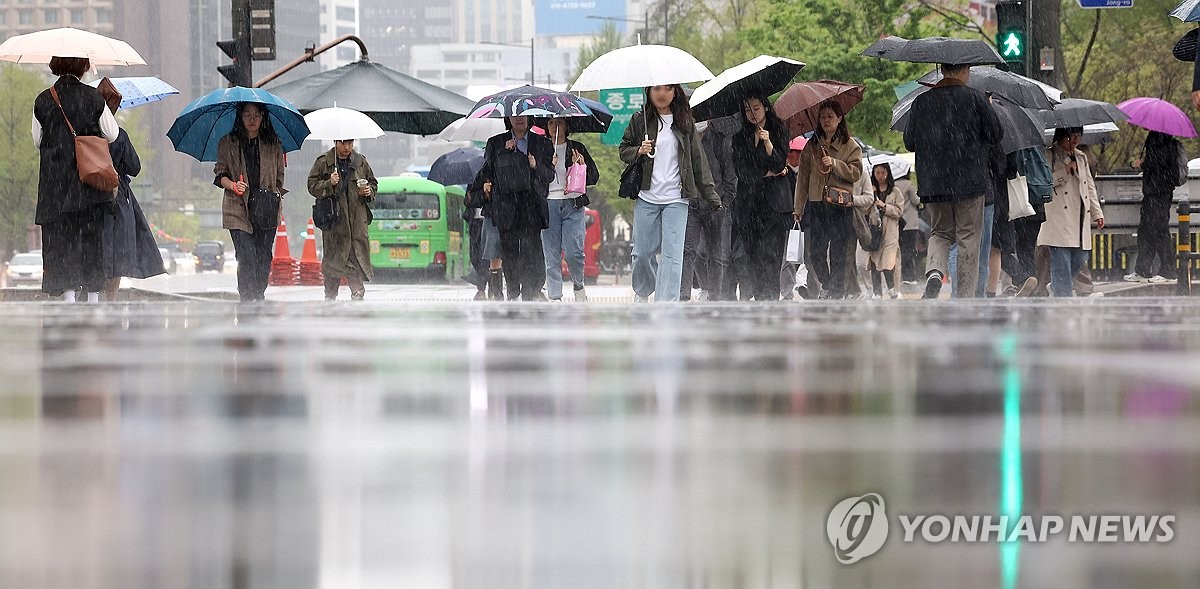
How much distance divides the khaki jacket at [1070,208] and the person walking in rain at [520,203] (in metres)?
4.05

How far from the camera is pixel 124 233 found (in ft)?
35.9

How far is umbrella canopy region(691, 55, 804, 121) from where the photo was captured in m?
13.2

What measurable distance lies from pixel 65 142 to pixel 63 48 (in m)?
1.73

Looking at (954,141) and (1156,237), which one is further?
(1156,237)

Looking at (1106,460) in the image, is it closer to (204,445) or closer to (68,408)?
(204,445)

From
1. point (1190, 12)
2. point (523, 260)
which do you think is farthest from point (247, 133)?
point (1190, 12)

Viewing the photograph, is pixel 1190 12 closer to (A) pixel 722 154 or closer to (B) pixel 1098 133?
(A) pixel 722 154

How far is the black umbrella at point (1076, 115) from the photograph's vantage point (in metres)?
14.8

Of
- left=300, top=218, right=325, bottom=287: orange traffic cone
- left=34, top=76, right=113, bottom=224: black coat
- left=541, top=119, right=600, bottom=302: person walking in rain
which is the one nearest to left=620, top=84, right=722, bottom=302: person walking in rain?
left=541, top=119, right=600, bottom=302: person walking in rain

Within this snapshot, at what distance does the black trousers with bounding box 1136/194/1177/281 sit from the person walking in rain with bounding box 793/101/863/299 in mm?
6581

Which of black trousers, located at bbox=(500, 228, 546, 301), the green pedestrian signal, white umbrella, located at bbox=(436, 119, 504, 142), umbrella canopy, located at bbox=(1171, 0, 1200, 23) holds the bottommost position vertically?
black trousers, located at bbox=(500, 228, 546, 301)

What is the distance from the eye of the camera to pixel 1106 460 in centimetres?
287

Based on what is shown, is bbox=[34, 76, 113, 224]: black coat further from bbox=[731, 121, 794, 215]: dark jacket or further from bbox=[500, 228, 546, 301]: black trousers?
bbox=[731, 121, 794, 215]: dark jacket

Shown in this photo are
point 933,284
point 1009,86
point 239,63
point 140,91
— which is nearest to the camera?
point 933,284
